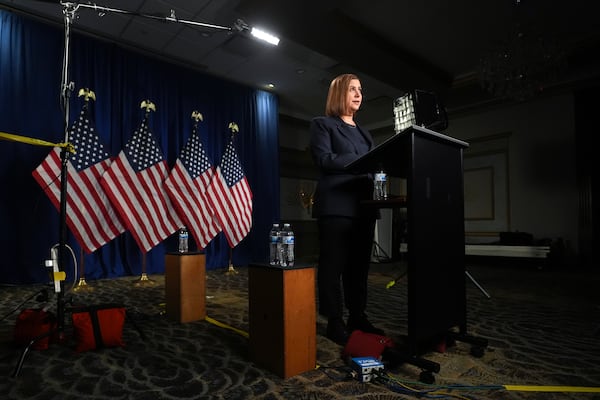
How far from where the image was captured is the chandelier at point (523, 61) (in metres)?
3.80

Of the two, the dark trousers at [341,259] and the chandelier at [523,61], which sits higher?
the chandelier at [523,61]

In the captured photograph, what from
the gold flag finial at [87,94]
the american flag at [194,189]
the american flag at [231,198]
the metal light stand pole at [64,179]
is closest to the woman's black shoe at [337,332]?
the metal light stand pole at [64,179]

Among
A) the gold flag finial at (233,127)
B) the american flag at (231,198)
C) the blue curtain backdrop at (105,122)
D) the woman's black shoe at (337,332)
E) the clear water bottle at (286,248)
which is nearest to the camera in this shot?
the clear water bottle at (286,248)

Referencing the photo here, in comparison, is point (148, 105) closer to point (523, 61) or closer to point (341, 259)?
point (341, 259)

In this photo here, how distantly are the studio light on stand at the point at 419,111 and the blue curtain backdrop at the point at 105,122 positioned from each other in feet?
10.1

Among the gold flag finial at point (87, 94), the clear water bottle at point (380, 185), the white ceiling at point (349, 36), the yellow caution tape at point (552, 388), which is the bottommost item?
the yellow caution tape at point (552, 388)

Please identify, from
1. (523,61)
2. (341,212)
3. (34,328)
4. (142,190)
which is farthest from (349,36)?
(34,328)

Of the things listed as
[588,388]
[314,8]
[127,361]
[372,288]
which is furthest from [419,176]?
[314,8]

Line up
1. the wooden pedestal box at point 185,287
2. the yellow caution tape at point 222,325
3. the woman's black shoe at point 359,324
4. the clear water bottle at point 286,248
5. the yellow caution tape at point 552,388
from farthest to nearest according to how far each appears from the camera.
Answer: the wooden pedestal box at point 185,287
the yellow caution tape at point 222,325
the woman's black shoe at point 359,324
the clear water bottle at point 286,248
the yellow caution tape at point 552,388

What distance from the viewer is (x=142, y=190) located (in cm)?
425

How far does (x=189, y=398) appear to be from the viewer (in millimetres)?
1224

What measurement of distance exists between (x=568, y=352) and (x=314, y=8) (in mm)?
3953

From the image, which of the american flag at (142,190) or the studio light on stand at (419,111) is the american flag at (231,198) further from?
the studio light on stand at (419,111)

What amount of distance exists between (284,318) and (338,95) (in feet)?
3.72
